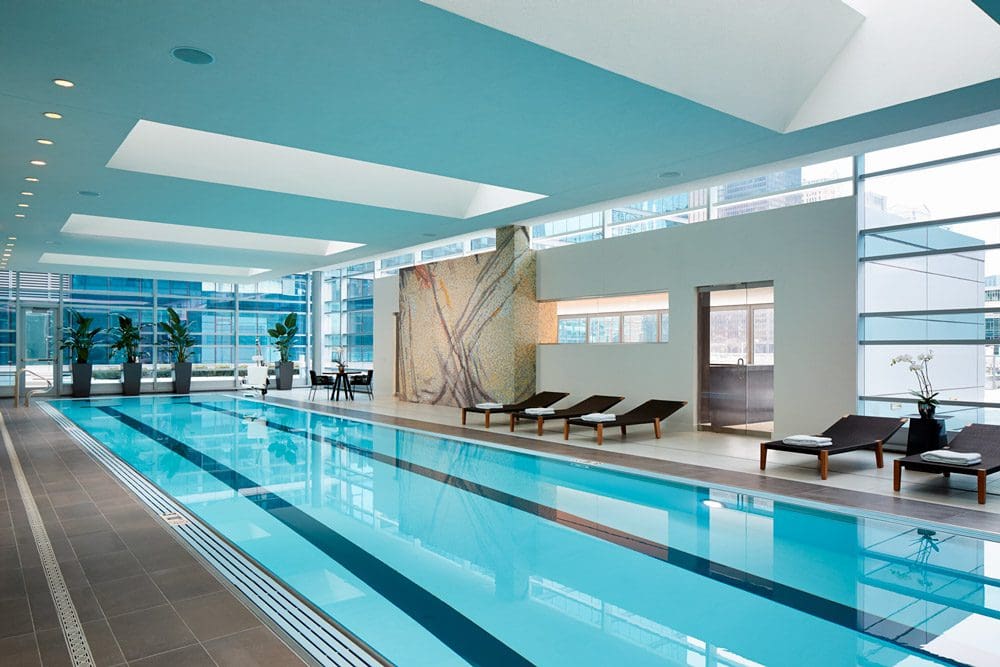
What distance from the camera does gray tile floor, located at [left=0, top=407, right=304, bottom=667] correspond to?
3.20 m

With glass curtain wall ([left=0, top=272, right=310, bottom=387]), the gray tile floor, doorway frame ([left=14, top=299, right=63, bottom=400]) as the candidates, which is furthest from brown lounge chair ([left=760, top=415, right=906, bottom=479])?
doorway frame ([left=14, top=299, right=63, bottom=400])

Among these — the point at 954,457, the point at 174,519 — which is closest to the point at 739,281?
the point at 954,457

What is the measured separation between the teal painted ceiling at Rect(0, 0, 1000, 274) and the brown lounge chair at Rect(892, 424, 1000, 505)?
3301mm

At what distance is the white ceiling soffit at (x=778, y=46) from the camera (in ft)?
17.6

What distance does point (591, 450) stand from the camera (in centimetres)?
913

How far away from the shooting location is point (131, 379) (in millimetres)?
19984

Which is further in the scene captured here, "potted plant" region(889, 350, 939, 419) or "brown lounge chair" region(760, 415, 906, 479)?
"potted plant" region(889, 350, 939, 419)

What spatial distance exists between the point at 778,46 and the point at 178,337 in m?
19.2

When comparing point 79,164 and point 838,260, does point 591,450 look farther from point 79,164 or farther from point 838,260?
point 79,164

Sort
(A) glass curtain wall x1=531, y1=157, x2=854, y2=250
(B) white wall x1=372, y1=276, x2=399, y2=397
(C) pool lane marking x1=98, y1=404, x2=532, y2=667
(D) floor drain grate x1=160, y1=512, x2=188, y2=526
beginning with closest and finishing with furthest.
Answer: (C) pool lane marking x1=98, y1=404, x2=532, y2=667, (D) floor drain grate x1=160, y1=512, x2=188, y2=526, (A) glass curtain wall x1=531, y1=157, x2=854, y2=250, (B) white wall x1=372, y1=276, x2=399, y2=397

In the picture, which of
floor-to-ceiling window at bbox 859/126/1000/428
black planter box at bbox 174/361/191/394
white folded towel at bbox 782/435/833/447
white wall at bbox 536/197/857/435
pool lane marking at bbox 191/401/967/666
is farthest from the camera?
black planter box at bbox 174/361/191/394

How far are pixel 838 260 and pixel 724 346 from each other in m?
2.22

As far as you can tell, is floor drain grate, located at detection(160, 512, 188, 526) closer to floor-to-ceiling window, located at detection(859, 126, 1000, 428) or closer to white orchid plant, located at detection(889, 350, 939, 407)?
white orchid plant, located at detection(889, 350, 939, 407)

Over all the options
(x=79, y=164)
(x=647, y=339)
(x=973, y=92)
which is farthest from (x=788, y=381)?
(x=79, y=164)
